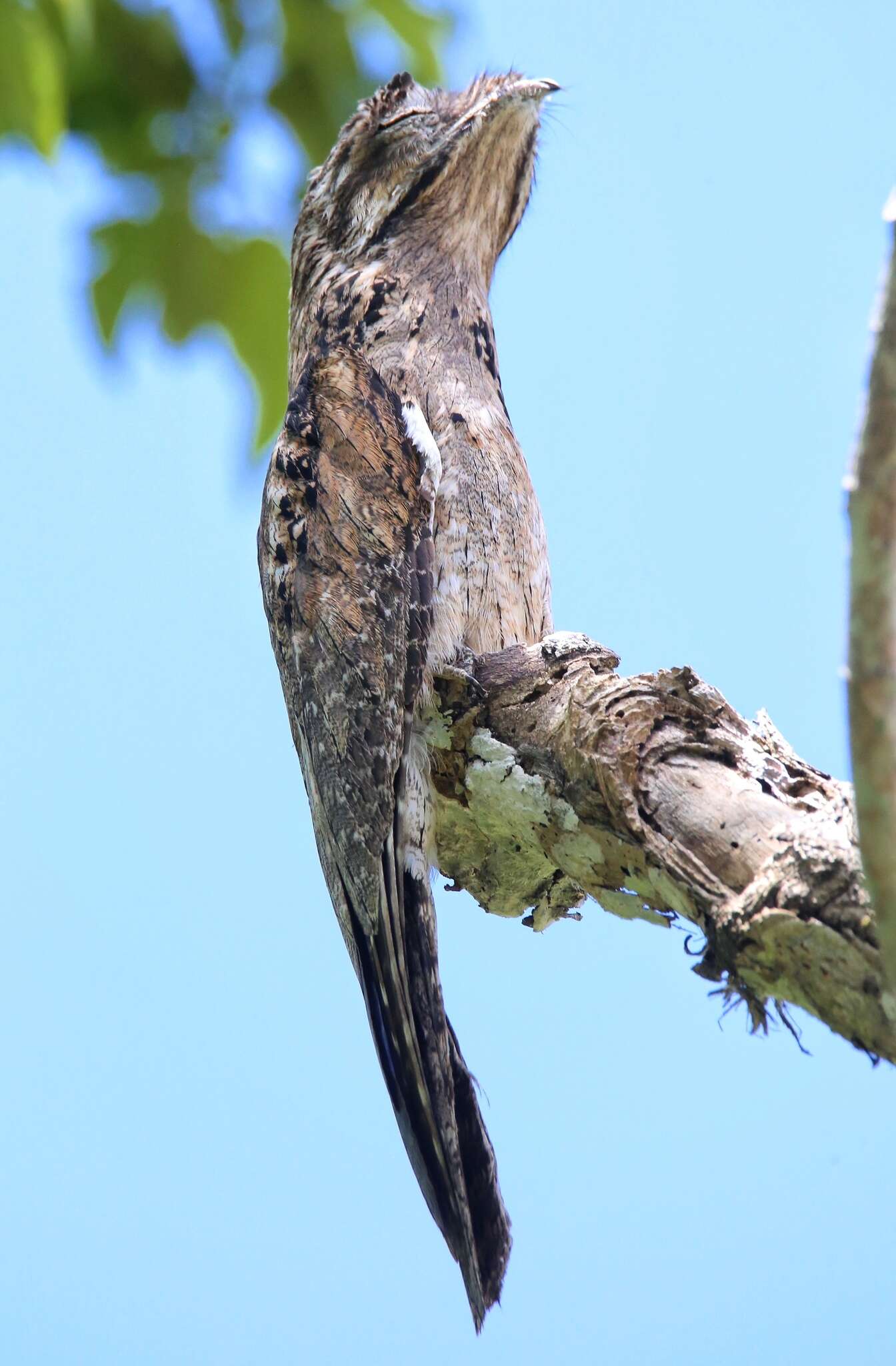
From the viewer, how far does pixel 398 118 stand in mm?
4285

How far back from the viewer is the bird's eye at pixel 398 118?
14.1ft

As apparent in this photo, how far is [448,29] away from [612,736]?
220cm

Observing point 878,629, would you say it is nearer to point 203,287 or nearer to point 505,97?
point 203,287

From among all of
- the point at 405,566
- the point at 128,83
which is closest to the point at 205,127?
the point at 128,83

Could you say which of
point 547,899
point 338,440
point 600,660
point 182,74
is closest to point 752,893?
point 600,660

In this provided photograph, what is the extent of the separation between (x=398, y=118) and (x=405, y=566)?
1.84 m

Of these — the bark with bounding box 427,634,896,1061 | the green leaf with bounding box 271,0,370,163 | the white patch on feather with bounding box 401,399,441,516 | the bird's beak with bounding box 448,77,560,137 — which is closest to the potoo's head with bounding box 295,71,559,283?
the bird's beak with bounding box 448,77,560,137

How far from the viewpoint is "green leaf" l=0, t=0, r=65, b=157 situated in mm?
2830

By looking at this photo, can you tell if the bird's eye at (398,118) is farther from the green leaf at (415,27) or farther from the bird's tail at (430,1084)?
the bird's tail at (430,1084)

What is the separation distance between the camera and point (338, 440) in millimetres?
3605

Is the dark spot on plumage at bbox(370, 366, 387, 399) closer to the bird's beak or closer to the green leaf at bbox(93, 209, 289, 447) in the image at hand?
the green leaf at bbox(93, 209, 289, 447)

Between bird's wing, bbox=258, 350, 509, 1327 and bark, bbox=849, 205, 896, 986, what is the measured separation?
6.01 ft

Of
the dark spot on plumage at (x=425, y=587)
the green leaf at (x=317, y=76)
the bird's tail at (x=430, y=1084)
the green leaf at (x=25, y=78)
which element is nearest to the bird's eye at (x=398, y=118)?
the green leaf at (x=317, y=76)

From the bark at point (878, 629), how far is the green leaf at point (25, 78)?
217cm
